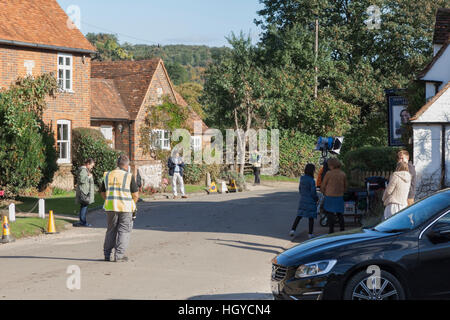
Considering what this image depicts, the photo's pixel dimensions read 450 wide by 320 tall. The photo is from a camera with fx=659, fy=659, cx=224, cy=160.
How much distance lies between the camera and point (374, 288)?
7422 mm

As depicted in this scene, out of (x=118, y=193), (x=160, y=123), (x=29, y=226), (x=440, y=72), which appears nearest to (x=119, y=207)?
(x=118, y=193)

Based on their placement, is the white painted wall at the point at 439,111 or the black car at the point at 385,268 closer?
the black car at the point at 385,268

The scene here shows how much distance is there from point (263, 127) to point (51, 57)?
18.6 meters

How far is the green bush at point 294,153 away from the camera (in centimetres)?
4538

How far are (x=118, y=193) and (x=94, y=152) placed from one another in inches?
727

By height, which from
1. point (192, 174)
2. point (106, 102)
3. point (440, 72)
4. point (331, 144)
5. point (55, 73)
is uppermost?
point (55, 73)

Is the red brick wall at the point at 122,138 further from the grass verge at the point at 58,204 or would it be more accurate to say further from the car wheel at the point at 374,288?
the car wheel at the point at 374,288

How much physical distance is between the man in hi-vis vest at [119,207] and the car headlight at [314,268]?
500 centimetres

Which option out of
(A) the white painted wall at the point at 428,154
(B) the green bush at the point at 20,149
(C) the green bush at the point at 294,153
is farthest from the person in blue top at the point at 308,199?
(C) the green bush at the point at 294,153

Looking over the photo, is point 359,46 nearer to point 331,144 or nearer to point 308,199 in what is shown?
point 331,144

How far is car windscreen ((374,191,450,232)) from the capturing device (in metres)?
7.93

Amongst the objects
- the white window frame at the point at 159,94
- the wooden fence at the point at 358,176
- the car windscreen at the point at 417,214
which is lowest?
the wooden fence at the point at 358,176
